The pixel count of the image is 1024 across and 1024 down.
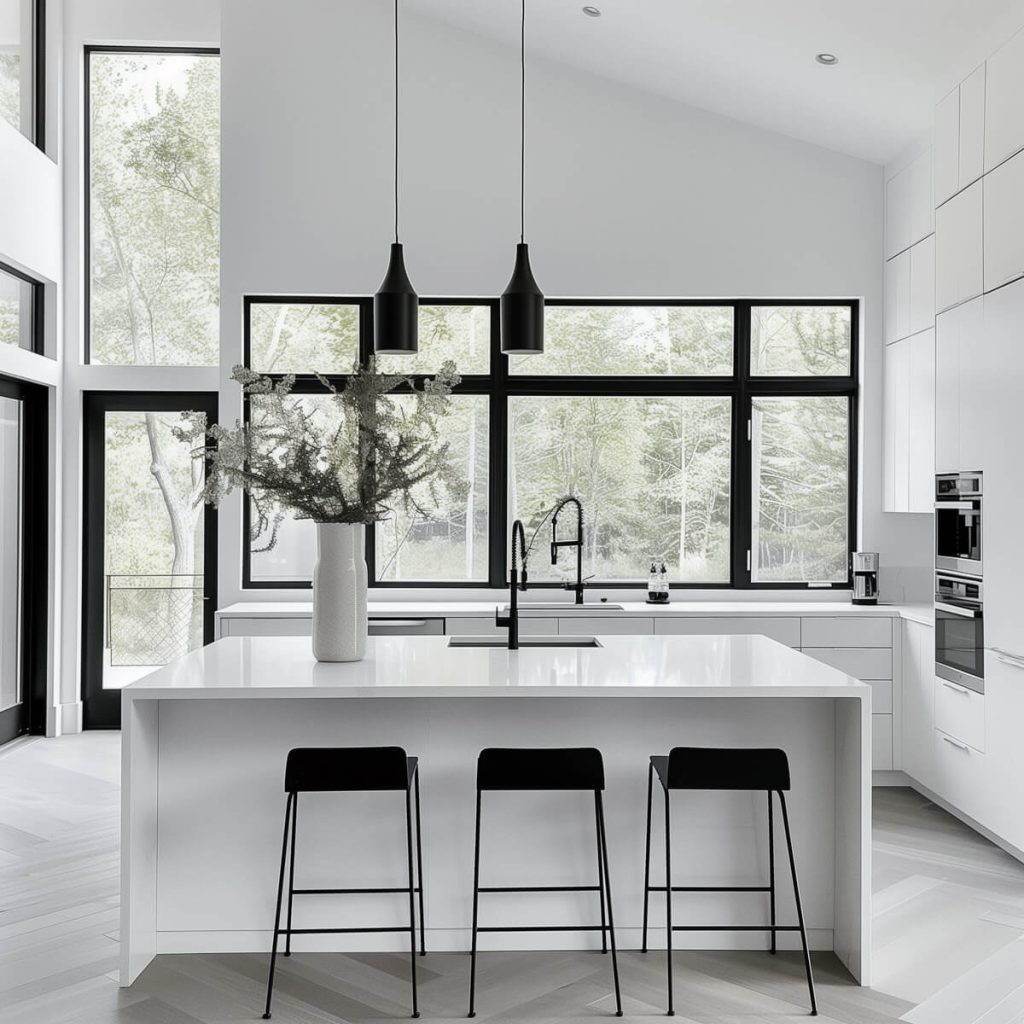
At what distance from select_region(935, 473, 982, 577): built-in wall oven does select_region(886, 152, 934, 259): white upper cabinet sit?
1.43 m

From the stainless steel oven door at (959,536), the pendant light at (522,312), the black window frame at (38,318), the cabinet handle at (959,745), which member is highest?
the black window frame at (38,318)

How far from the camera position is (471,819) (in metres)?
3.35

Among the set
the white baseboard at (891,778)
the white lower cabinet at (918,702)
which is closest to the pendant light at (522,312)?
the white lower cabinet at (918,702)

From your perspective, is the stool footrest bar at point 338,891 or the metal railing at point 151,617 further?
the metal railing at point 151,617

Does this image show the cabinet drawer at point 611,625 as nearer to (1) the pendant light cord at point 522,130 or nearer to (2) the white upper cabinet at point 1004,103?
(1) the pendant light cord at point 522,130

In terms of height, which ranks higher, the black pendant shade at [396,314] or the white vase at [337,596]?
the black pendant shade at [396,314]

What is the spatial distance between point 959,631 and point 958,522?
0.49 m

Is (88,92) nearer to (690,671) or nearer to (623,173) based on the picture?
(623,173)

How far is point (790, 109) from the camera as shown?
18.2ft

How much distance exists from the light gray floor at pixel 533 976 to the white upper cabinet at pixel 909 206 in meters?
3.20

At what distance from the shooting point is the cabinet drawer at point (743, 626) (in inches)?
212

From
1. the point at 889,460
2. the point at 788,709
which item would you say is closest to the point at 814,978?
the point at 788,709

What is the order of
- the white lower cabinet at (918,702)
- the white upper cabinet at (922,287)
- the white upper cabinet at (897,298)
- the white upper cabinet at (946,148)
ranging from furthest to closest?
the white upper cabinet at (897,298) → the white upper cabinet at (922,287) → the white lower cabinet at (918,702) → the white upper cabinet at (946,148)

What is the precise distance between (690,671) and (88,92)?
5.43m
